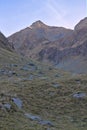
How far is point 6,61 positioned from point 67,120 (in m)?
35.1

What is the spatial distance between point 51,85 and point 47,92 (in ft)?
7.47

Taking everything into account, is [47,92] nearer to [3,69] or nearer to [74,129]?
[74,129]

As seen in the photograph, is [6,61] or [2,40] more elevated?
[2,40]

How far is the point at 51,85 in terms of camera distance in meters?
32.5

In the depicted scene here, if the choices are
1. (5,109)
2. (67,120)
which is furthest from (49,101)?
(5,109)

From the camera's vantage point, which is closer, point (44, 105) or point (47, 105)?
point (44, 105)

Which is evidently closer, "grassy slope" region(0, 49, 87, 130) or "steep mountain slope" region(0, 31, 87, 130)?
"grassy slope" region(0, 49, 87, 130)

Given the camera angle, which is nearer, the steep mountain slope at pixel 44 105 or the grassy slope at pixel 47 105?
the grassy slope at pixel 47 105

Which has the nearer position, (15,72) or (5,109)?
(5,109)

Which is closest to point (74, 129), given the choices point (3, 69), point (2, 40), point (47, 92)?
point (47, 92)

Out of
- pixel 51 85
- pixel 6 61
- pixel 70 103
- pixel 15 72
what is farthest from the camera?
pixel 6 61

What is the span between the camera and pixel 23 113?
2362 cm

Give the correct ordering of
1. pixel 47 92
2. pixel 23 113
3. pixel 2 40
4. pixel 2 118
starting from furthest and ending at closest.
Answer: pixel 2 40 < pixel 47 92 < pixel 23 113 < pixel 2 118

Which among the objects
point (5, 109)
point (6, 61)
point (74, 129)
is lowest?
point (74, 129)
